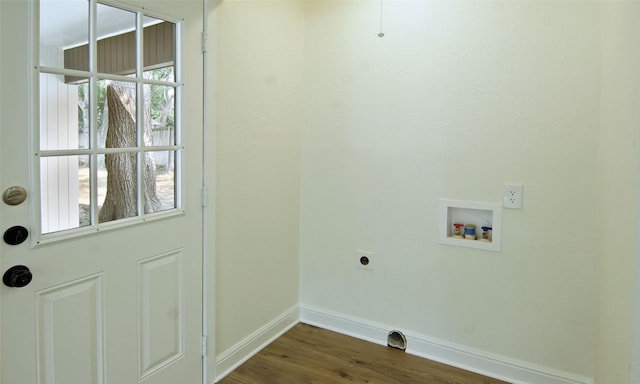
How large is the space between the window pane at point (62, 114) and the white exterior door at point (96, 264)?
0.06 ft

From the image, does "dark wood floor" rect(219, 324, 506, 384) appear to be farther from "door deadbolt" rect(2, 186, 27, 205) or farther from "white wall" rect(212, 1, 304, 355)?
"door deadbolt" rect(2, 186, 27, 205)

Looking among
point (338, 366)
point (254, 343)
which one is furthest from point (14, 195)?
point (338, 366)

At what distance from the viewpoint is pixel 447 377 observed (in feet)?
8.32

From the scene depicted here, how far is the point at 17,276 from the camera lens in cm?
149

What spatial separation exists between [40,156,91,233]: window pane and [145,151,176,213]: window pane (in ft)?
1.02

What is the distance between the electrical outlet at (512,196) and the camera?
241cm

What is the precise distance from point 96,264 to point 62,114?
601mm

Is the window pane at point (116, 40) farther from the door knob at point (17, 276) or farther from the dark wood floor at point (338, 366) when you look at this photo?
the dark wood floor at point (338, 366)

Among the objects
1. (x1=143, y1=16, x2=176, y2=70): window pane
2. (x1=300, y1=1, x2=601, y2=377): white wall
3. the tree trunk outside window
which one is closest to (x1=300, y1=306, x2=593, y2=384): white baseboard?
(x1=300, y1=1, x2=601, y2=377): white wall

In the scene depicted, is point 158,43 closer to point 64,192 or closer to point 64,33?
point 64,33

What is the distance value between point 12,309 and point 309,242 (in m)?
1.96

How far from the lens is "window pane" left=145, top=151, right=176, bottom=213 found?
2.02 metres

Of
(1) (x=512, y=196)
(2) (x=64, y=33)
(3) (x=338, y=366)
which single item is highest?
(2) (x=64, y=33)

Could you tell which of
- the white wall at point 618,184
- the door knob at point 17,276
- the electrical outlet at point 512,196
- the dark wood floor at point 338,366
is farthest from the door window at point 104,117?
the white wall at point 618,184
